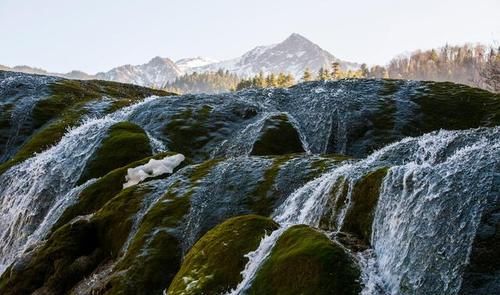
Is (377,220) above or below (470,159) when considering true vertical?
below

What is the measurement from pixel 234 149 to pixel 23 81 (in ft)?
92.4

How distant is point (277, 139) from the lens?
31734 mm

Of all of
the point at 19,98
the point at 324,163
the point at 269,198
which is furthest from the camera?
the point at 19,98

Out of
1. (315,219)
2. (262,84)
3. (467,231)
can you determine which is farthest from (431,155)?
(262,84)

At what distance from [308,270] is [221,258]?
9.10 feet

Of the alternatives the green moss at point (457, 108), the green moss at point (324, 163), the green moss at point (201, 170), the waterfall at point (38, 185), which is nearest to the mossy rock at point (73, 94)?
the waterfall at point (38, 185)

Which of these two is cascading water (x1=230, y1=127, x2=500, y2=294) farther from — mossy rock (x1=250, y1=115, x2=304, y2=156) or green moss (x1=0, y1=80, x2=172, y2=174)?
green moss (x1=0, y1=80, x2=172, y2=174)

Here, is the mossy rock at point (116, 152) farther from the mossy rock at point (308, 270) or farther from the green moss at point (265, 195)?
the mossy rock at point (308, 270)

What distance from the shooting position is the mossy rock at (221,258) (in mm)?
13211

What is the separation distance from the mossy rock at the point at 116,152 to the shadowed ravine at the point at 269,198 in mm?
87

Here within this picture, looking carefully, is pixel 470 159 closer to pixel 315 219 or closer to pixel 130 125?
pixel 315 219

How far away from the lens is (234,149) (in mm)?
31922

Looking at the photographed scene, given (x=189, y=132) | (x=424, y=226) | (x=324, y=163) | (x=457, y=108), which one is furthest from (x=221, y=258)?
(x=457, y=108)

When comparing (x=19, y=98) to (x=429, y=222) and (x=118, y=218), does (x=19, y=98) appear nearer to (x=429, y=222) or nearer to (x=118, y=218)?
(x=118, y=218)
